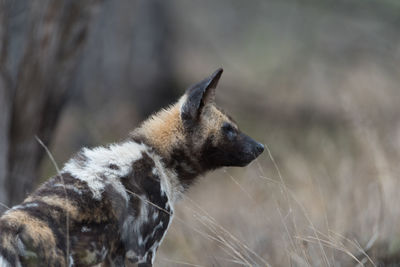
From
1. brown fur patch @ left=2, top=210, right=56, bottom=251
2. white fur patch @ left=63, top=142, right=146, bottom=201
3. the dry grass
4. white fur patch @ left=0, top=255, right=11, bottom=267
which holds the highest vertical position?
white fur patch @ left=63, top=142, right=146, bottom=201

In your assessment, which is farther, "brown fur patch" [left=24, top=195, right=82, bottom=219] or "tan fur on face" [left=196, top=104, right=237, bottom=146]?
"tan fur on face" [left=196, top=104, right=237, bottom=146]

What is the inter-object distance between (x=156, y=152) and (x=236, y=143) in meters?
0.62

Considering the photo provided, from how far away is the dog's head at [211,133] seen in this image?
177 inches

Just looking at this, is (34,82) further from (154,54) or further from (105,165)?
(154,54)

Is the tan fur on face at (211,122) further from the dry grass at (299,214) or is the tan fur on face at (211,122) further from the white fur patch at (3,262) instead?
the white fur patch at (3,262)

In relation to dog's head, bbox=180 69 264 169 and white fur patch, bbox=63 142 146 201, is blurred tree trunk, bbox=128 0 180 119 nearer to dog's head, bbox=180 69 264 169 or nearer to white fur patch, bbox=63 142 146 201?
dog's head, bbox=180 69 264 169

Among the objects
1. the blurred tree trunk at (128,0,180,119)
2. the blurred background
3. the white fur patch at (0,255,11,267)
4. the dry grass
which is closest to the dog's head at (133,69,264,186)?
the dry grass

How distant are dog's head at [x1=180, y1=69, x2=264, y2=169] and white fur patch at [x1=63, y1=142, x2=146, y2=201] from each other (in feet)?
1.35

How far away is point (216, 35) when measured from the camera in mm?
18453

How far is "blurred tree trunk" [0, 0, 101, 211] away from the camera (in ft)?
18.9

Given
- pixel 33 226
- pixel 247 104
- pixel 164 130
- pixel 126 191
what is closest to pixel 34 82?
pixel 164 130

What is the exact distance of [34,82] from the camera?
5910 millimetres

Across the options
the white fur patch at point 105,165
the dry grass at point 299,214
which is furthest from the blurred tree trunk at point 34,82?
the white fur patch at point 105,165

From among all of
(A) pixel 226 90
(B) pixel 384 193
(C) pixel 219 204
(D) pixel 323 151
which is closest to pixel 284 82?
(A) pixel 226 90
